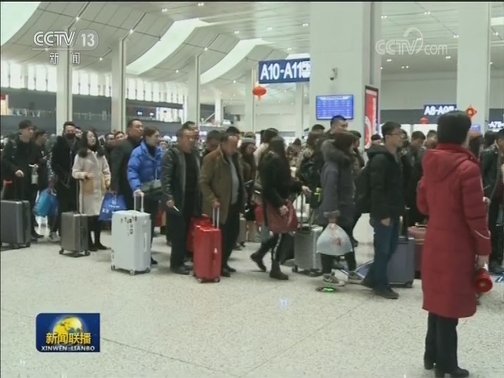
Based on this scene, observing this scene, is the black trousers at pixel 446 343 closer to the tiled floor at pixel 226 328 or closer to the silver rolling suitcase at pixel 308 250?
the tiled floor at pixel 226 328

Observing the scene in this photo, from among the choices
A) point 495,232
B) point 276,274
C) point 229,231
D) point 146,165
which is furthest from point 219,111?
point 276,274

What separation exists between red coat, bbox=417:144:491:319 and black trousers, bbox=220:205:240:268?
10.2 ft

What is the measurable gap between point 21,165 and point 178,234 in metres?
2.86

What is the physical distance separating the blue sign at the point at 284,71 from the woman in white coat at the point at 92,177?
8665 mm

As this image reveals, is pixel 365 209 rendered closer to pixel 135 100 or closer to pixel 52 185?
pixel 135 100

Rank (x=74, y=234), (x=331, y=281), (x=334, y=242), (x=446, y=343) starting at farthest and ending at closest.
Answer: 1. (x=74, y=234)
2. (x=331, y=281)
3. (x=334, y=242)
4. (x=446, y=343)

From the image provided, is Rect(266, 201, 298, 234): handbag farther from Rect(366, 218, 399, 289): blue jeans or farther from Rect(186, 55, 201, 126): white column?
Rect(186, 55, 201, 126): white column

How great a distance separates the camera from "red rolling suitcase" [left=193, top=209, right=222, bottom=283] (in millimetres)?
5688

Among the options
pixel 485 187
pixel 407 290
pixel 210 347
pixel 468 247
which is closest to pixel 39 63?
pixel 210 347

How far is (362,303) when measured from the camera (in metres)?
4.94

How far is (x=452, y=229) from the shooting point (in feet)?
10.0

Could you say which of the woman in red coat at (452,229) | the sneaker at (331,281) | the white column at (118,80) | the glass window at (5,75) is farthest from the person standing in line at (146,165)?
the glass window at (5,75)

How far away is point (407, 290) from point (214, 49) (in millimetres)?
19951

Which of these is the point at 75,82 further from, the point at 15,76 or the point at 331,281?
the point at 331,281
